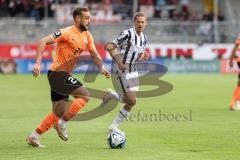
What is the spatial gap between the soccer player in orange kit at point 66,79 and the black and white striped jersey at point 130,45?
2.83 ft

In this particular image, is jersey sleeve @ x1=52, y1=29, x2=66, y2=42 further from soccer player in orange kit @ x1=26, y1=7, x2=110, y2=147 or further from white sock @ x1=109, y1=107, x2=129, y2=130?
white sock @ x1=109, y1=107, x2=129, y2=130

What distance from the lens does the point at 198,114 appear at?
18.8 meters

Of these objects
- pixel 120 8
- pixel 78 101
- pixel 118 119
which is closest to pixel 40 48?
pixel 78 101

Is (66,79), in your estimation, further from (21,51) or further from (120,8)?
(120,8)

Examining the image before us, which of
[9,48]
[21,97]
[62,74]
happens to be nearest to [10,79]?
[9,48]

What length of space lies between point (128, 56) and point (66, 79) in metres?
1.50

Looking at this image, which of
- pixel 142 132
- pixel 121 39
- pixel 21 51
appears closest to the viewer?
pixel 121 39

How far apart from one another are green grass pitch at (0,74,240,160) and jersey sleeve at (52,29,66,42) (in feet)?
5.90

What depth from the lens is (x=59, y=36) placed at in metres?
12.3

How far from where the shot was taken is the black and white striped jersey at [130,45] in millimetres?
13281

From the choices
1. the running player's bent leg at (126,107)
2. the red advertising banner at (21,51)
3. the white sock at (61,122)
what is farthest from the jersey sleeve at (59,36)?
the red advertising banner at (21,51)

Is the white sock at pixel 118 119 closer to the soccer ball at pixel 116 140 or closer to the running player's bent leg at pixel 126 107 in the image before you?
the running player's bent leg at pixel 126 107

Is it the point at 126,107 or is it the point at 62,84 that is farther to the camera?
the point at 126,107

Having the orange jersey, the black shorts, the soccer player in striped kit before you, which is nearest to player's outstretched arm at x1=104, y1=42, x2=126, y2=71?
the soccer player in striped kit
